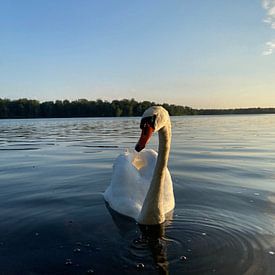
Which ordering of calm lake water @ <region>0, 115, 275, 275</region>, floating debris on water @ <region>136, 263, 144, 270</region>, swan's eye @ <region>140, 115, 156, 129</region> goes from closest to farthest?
floating debris on water @ <region>136, 263, 144, 270</region>, calm lake water @ <region>0, 115, 275, 275</region>, swan's eye @ <region>140, 115, 156, 129</region>

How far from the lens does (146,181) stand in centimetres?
848

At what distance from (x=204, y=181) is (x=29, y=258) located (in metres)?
6.69

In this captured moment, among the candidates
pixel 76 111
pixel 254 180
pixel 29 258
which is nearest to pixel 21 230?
pixel 29 258

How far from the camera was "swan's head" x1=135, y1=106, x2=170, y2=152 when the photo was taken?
19.3ft

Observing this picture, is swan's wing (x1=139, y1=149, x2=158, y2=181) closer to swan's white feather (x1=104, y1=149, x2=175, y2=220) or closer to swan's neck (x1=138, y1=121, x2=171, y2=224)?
swan's white feather (x1=104, y1=149, x2=175, y2=220)

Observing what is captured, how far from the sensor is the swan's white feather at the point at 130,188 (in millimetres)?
7809

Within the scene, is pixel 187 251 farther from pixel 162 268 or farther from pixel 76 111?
pixel 76 111

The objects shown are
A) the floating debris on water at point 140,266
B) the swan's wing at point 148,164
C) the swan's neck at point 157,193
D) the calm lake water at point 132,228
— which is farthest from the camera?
the swan's wing at point 148,164

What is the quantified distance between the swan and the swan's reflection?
0.35 ft

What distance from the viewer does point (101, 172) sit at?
13156 mm

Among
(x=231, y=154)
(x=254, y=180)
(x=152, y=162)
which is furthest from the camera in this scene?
(x=231, y=154)

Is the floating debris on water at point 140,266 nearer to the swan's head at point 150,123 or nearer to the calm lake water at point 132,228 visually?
the calm lake water at point 132,228

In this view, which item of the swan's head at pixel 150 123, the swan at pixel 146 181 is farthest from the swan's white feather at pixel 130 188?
the swan's head at pixel 150 123

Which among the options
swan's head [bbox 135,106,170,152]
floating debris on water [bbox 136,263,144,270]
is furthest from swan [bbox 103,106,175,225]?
floating debris on water [bbox 136,263,144,270]
